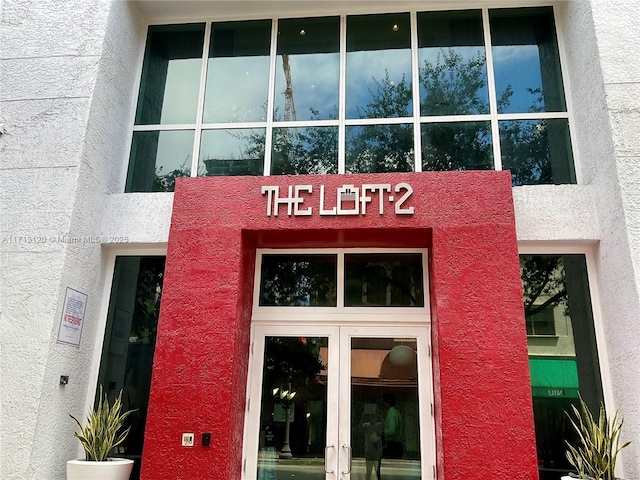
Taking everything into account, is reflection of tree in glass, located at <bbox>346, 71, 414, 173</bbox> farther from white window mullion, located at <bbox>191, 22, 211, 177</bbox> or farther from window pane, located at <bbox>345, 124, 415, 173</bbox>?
white window mullion, located at <bbox>191, 22, 211, 177</bbox>

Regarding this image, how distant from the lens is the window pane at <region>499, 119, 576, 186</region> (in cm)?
573

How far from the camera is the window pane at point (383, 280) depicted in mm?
5473

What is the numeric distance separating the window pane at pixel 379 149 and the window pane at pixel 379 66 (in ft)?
0.71

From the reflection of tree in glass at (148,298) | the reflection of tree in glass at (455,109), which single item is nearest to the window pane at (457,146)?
the reflection of tree in glass at (455,109)

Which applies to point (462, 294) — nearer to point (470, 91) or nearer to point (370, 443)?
point (370, 443)

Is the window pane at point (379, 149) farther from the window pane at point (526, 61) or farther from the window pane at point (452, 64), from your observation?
the window pane at point (526, 61)

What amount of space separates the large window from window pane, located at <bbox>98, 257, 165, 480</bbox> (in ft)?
3.50

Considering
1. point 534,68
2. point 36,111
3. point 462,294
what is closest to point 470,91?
point 534,68

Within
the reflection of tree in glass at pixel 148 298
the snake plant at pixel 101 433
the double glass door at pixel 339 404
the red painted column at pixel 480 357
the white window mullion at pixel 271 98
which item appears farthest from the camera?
the white window mullion at pixel 271 98

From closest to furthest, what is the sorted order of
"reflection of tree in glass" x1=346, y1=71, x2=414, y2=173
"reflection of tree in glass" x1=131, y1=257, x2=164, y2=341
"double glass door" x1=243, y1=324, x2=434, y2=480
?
"double glass door" x1=243, y1=324, x2=434, y2=480 < "reflection of tree in glass" x1=131, y1=257, x2=164, y2=341 < "reflection of tree in glass" x1=346, y1=71, x2=414, y2=173

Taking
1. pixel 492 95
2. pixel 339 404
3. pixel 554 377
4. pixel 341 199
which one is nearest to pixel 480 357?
pixel 554 377

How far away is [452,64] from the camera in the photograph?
6.30 meters

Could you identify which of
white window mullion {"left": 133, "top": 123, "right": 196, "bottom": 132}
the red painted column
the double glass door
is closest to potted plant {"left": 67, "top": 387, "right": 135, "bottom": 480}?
the double glass door

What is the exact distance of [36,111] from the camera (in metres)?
5.79
